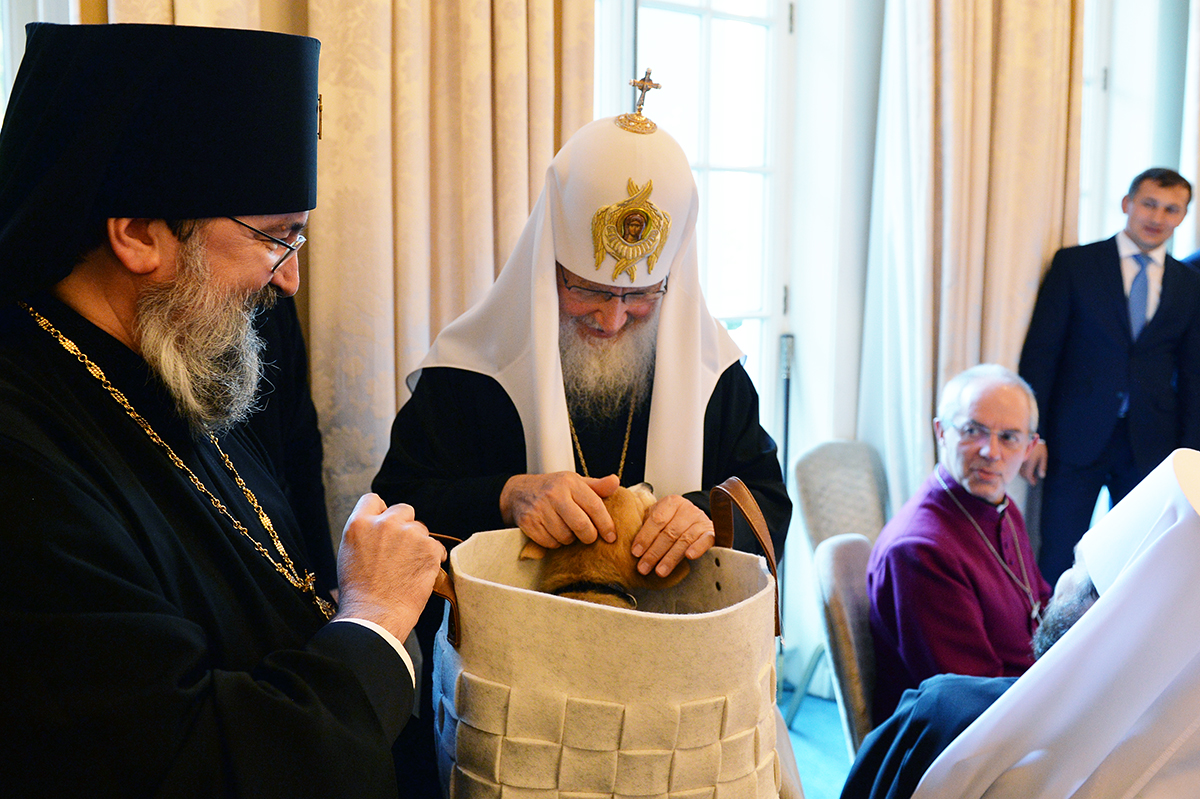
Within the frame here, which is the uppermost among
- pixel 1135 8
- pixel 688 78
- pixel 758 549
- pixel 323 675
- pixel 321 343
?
pixel 1135 8

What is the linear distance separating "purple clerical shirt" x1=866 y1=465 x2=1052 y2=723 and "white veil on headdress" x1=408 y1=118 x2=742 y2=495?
0.79 metres

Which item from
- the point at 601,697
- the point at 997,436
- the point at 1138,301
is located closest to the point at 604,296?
the point at 601,697

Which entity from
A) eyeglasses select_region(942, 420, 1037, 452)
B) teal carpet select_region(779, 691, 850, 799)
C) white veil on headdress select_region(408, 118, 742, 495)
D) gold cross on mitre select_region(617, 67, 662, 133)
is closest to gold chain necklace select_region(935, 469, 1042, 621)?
eyeglasses select_region(942, 420, 1037, 452)

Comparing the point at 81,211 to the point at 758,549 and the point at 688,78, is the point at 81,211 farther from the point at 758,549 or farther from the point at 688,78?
the point at 688,78

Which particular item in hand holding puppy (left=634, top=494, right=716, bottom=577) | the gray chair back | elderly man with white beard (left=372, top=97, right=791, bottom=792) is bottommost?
the gray chair back

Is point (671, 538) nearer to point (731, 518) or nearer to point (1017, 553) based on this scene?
point (731, 518)

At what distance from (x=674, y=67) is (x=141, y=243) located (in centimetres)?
309

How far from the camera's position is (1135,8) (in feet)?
15.8

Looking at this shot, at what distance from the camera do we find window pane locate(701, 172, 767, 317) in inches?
161

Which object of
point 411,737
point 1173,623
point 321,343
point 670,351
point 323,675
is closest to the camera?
point 323,675

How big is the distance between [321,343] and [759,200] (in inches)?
95.3

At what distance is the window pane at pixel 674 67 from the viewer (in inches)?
148

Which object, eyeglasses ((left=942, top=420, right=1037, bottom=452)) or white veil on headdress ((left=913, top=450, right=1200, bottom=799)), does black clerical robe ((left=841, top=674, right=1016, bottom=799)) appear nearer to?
white veil on headdress ((left=913, top=450, right=1200, bottom=799))

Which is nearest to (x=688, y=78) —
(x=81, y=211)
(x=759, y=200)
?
(x=759, y=200)
